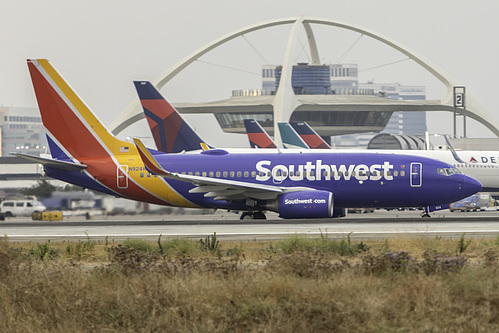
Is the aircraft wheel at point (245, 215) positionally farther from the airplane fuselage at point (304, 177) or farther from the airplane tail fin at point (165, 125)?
the airplane tail fin at point (165, 125)

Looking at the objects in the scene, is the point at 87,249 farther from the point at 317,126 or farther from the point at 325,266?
the point at 317,126

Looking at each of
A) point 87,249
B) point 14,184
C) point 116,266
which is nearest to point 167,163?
point 14,184

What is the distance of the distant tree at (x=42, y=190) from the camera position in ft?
135

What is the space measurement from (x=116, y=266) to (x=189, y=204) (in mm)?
22566

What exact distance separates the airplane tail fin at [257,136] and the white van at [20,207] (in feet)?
117

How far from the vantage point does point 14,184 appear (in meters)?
43.0

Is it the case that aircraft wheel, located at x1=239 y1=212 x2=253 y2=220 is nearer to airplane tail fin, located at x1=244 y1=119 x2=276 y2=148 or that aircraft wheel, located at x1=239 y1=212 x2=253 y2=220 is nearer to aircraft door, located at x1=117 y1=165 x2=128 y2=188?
aircraft door, located at x1=117 y1=165 x2=128 y2=188

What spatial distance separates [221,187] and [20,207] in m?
10.3

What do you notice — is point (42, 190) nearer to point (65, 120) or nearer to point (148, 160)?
point (65, 120)

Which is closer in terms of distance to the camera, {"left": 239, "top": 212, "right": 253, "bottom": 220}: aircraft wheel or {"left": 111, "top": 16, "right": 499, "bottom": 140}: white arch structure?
{"left": 239, "top": 212, "right": 253, "bottom": 220}: aircraft wheel

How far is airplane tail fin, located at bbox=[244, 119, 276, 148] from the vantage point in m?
76.4

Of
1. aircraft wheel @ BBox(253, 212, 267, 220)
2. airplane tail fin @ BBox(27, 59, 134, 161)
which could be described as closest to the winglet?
airplane tail fin @ BBox(27, 59, 134, 161)

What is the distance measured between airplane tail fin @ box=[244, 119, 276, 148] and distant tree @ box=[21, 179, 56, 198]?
119 feet

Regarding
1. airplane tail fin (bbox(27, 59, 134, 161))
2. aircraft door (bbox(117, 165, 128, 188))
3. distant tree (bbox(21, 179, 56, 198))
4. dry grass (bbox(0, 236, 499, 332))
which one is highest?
airplane tail fin (bbox(27, 59, 134, 161))
